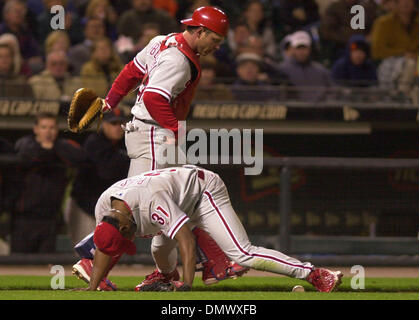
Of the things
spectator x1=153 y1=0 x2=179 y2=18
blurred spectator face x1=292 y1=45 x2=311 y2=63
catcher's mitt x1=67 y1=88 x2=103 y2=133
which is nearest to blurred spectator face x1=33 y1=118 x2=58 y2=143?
catcher's mitt x1=67 y1=88 x2=103 y2=133

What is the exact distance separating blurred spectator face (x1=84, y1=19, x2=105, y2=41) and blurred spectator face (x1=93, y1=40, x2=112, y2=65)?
3.54ft

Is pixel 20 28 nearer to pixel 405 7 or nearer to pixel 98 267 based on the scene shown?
pixel 405 7

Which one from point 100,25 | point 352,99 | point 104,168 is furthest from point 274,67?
point 104,168

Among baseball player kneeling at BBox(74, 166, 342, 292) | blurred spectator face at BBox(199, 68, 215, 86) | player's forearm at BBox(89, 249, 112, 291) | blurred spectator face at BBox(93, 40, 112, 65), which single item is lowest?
player's forearm at BBox(89, 249, 112, 291)

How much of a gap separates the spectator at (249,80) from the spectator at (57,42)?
2169 mm

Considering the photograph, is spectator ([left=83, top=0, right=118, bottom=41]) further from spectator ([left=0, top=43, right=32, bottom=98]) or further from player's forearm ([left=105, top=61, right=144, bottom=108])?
player's forearm ([left=105, top=61, right=144, bottom=108])

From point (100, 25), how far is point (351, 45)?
3264 millimetres

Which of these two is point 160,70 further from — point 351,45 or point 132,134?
point 351,45

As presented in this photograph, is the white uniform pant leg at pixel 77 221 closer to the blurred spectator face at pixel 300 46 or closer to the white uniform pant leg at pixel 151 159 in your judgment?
the white uniform pant leg at pixel 151 159

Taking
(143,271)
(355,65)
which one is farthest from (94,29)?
(143,271)

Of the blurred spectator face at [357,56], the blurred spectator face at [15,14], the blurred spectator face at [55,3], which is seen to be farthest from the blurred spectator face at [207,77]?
the blurred spectator face at [55,3]

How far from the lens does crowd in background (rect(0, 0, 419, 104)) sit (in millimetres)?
10820

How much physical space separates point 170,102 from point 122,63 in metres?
4.60

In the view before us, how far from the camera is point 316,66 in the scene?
12.1m
